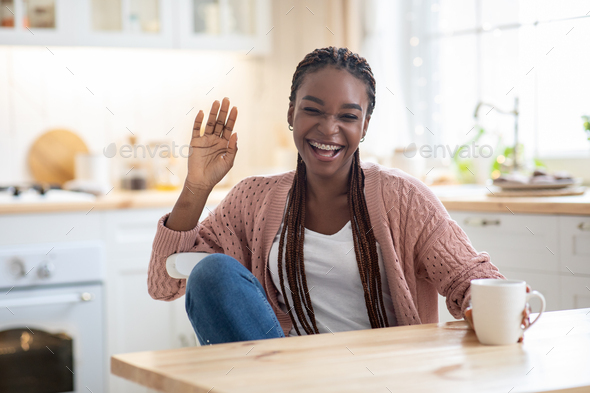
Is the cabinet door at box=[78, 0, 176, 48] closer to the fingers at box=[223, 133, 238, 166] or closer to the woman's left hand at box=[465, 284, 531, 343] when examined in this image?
the fingers at box=[223, 133, 238, 166]

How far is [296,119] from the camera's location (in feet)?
4.23

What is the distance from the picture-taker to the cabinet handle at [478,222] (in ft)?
6.50

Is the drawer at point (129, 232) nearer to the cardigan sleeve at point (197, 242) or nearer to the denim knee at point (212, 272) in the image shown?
the cardigan sleeve at point (197, 242)

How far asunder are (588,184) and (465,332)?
178 cm

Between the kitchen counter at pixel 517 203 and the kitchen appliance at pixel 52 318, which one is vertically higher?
the kitchen counter at pixel 517 203

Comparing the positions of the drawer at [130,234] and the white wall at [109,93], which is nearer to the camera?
the drawer at [130,234]

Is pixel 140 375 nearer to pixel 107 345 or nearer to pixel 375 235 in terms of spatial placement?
pixel 375 235

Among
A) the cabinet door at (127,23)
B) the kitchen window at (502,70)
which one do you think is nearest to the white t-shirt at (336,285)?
the kitchen window at (502,70)

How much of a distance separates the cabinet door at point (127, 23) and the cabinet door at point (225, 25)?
72 mm

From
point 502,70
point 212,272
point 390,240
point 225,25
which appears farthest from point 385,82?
point 212,272

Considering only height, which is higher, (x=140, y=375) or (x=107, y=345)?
(x=140, y=375)

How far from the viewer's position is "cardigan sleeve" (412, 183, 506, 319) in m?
1.05

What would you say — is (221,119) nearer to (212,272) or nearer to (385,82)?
(212,272)

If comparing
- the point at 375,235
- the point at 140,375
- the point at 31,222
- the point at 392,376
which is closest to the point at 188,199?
the point at 375,235
